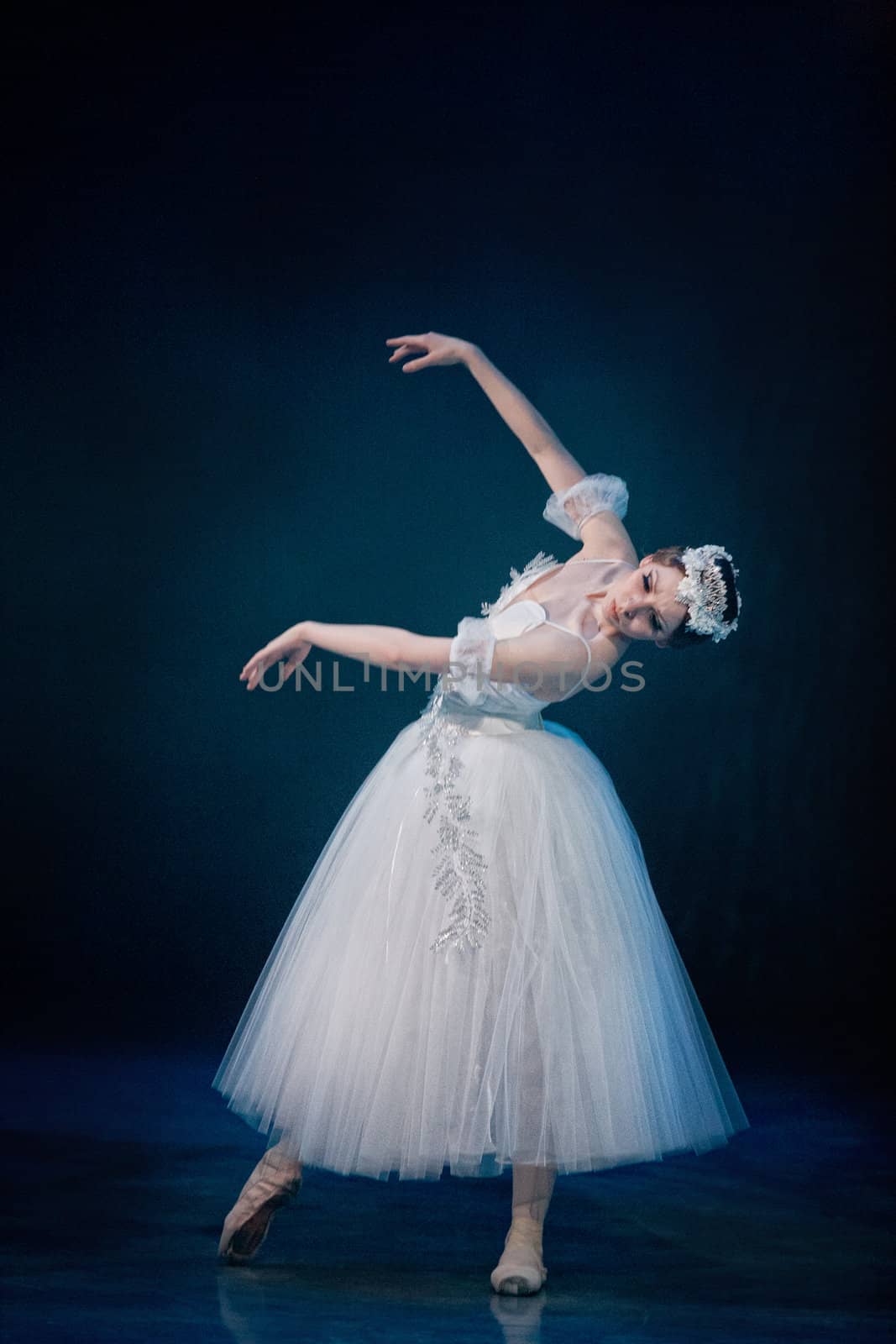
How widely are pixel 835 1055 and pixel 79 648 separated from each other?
7.79 ft

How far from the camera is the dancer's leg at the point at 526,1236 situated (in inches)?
75.9

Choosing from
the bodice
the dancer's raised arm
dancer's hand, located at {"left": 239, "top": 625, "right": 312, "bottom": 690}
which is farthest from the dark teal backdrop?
dancer's hand, located at {"left": 239, "top": 625, "right": 312, "bottom": 690}

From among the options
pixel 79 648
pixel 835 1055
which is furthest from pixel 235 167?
pixel 835 1055

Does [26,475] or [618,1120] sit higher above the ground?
[26,475]

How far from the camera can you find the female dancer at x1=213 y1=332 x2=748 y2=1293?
1928 mm

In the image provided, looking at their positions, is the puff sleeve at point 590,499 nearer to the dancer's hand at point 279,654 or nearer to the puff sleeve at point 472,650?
the puff sleeve at point 472,650

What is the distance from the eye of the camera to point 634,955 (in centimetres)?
208

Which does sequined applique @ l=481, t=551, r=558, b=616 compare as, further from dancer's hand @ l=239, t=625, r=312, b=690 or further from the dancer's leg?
the dancer's leg

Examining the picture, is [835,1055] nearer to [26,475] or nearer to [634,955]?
[634,955]

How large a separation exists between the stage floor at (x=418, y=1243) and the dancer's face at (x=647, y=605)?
3.17 ft

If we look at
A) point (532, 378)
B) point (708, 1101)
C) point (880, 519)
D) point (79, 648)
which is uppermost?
point (532, 378)

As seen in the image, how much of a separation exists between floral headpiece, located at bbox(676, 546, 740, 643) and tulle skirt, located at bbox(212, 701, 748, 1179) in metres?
0.30

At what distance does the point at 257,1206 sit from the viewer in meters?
2.02

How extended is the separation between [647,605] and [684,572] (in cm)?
7
